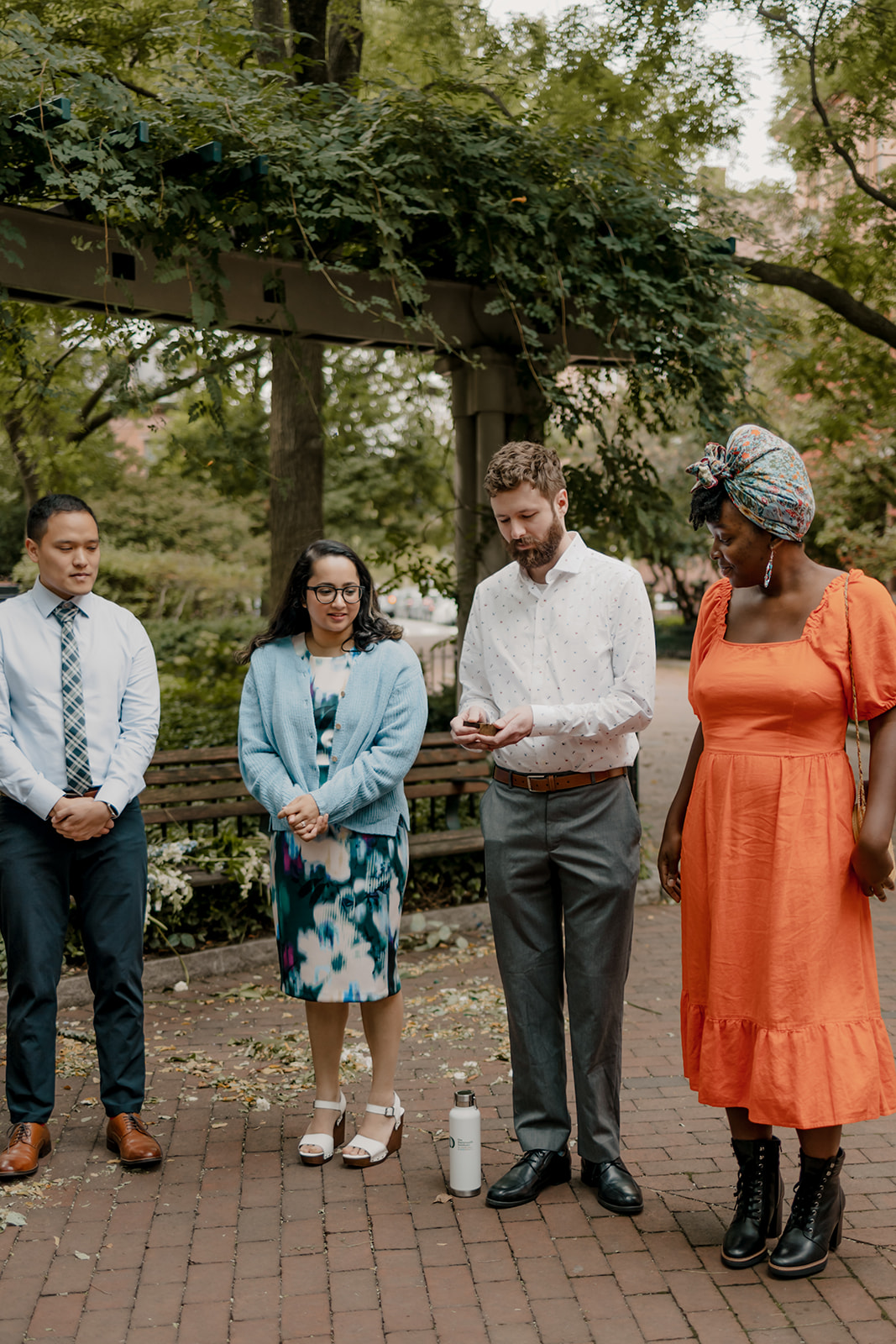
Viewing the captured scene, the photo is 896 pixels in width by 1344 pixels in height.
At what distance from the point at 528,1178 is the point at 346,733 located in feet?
4.88

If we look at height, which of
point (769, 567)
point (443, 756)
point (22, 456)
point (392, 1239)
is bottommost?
point (392, 1239)

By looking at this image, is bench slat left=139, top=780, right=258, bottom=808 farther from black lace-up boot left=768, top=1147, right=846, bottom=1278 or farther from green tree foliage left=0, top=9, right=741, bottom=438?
black lace-up boot left=768, top=1147, right=846, bottom=1278

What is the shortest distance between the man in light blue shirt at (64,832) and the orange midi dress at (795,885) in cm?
195

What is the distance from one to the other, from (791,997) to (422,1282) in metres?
1.26

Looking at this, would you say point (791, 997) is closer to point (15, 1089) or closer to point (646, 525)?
point (15, 1089)

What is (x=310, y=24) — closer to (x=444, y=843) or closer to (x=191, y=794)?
(x=191, y=794)

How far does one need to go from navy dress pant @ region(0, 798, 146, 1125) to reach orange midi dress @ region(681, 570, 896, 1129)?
194 centimetres

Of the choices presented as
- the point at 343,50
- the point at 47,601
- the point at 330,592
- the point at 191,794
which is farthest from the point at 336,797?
the point at 343,50

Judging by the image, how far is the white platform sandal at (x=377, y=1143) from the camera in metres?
3.86

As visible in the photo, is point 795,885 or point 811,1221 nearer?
point 795,885

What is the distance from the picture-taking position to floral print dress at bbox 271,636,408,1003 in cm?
381

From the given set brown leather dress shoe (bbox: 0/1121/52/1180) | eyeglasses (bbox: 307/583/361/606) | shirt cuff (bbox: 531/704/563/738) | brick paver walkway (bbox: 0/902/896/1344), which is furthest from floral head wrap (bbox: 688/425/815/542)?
brown leather dress shoe (bbox: 0/1121/52/1180)

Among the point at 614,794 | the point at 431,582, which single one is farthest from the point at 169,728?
the point at 614,794

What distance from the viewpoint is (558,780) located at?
138 inches
